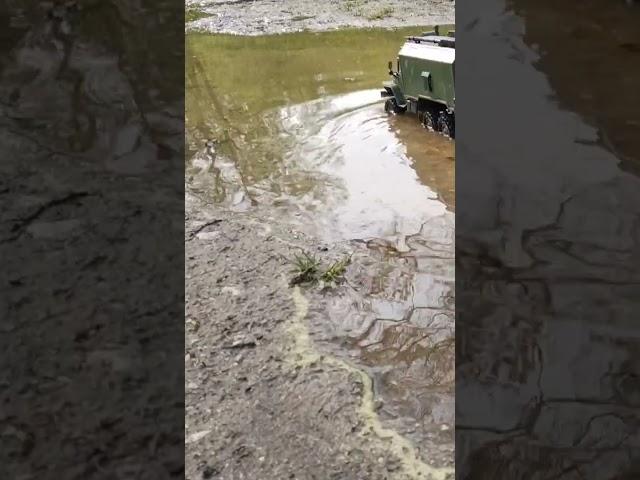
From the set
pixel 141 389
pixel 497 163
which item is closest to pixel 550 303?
pixel 497 163

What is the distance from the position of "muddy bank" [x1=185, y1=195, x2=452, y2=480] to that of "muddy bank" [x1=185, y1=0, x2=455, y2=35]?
417 inches

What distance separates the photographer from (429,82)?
8.71 m

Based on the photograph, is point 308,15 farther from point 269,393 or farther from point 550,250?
point 550,250

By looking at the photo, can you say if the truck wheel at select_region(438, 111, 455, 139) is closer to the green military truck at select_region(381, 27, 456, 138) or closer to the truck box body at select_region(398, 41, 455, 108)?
the green military truck at select_region(381, 27, 456, 138)

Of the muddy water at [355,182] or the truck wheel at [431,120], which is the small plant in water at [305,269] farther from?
the truck wheel at [431,120]

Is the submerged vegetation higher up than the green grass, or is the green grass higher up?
the submerged vegetation

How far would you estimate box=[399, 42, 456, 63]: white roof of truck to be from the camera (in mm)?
8328

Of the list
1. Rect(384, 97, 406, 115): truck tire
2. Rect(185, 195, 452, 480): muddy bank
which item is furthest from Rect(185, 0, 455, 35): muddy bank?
Rect(185, 195, 452, 480): muddy bank

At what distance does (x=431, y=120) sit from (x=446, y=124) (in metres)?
0.33

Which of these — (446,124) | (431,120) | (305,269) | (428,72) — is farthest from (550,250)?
(431,120)

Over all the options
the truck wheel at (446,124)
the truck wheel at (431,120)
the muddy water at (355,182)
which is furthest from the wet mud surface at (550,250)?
the truck wheel at (431,120)

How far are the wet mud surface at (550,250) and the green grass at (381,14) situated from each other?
15463 mm

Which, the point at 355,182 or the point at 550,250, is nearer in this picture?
the point at 550,250

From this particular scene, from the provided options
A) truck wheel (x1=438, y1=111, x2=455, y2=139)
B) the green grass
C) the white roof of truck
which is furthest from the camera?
the green grass
